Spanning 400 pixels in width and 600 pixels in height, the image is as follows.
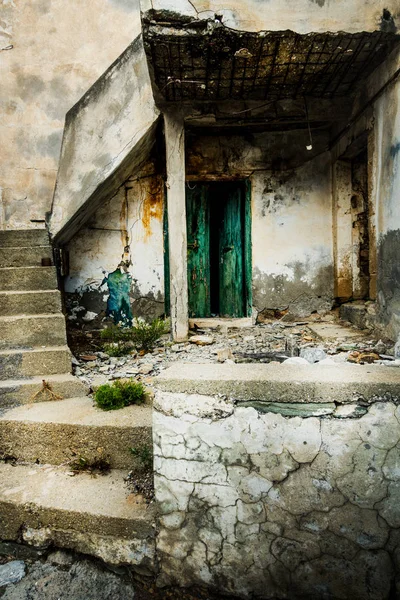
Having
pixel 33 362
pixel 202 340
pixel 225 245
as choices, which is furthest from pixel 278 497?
pixel 225 245

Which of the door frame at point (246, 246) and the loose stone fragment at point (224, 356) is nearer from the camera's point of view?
the loose stone fragment at point (224, 356)

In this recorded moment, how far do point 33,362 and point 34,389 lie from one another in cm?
30

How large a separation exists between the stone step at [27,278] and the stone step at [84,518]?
2090 mm

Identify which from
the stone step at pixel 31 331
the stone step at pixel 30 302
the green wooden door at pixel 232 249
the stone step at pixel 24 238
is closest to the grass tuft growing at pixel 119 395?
the stone step at pixel 31 331

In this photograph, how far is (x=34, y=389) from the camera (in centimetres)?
312

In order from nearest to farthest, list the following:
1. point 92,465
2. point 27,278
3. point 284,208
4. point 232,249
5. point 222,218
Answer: point 92,465
point 27,278
point 284,208
point 232,249
point 222,218

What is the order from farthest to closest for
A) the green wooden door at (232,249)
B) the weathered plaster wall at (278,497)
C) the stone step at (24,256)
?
1. the green wooden door at (232,249)
2. the stone step at (24,256)
3. the weathered plaster wall at (278,497)

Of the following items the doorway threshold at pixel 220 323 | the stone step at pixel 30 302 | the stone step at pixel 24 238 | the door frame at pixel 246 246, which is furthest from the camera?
the door frame at pixel 246 246

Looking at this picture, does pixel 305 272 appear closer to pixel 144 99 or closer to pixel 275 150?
pixel 275 150

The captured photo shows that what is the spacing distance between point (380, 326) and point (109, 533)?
140 inches

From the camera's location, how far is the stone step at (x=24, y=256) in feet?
13.8

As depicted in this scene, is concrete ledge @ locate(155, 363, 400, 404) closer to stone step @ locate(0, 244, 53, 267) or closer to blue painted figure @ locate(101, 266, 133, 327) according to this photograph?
stone step @ locate(0, 244, 53, 267)

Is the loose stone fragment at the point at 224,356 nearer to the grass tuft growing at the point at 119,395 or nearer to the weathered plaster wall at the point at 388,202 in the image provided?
the grass tuft growing at the point at 119,395

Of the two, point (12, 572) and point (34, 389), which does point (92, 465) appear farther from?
point (34, 389)
